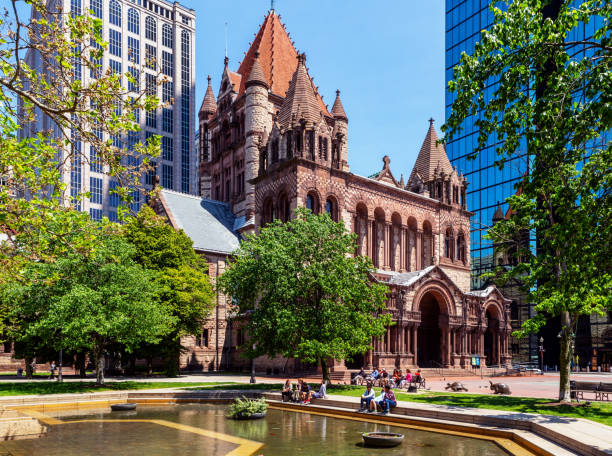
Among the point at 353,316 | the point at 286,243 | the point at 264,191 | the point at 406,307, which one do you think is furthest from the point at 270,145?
the point at 353,316

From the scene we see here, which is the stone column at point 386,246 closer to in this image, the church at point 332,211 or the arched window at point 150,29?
the church at point 332,211

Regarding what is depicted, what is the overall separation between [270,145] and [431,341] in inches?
987

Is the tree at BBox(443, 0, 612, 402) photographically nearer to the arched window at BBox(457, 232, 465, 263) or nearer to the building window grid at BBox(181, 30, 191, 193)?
the arched window at BBox(457, 232, 465, 263)

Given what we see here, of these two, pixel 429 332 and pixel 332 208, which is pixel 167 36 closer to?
pixel 332 208

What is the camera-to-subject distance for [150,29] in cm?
12631

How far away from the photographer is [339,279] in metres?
30.8

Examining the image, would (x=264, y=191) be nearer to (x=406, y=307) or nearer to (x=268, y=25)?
(x=406, y=307)

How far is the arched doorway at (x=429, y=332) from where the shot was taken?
2147 inches

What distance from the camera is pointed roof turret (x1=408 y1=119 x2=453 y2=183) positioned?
6469 centimetres

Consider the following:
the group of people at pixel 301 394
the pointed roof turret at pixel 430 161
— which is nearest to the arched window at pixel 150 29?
the pointed roof turret at pixel 430 161

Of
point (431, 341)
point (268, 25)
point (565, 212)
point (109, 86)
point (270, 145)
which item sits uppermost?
point (268, 25)

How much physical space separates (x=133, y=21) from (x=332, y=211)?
92263mm

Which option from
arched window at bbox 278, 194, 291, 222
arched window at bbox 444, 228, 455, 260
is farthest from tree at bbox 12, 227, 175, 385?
arched window at bbox 444, 228, 455, 260

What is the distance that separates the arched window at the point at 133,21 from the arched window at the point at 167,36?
6.51 metres
